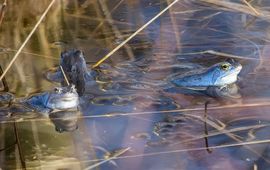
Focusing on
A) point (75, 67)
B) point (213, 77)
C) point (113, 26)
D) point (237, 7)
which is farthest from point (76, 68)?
point (237, 7)

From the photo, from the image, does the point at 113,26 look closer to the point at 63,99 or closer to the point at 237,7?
the point at 237,7

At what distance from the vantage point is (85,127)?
261cm

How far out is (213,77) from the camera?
120 inches

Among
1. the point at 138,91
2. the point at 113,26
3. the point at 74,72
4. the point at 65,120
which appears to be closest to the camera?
the point at 65,120

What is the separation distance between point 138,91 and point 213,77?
1.09 feet

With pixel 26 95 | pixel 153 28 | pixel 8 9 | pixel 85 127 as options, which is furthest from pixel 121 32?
pixel 85 127

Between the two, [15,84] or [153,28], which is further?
[153,28]

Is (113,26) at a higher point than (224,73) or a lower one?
higher

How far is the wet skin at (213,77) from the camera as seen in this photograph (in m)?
3.03

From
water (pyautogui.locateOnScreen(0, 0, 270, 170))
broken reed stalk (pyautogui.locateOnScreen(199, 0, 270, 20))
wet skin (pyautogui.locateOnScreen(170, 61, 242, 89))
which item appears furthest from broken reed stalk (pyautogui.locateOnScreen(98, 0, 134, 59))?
broken reed stalk (pyautogui.locateOnScreen(199, 0, 270, 20))

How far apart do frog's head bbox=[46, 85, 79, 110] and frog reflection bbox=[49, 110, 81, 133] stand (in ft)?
0.09

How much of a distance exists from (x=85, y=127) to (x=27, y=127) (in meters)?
0.21

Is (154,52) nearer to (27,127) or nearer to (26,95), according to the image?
(26,95)

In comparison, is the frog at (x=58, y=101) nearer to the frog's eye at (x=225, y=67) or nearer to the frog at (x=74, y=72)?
the frog at (x=74, y=72)
